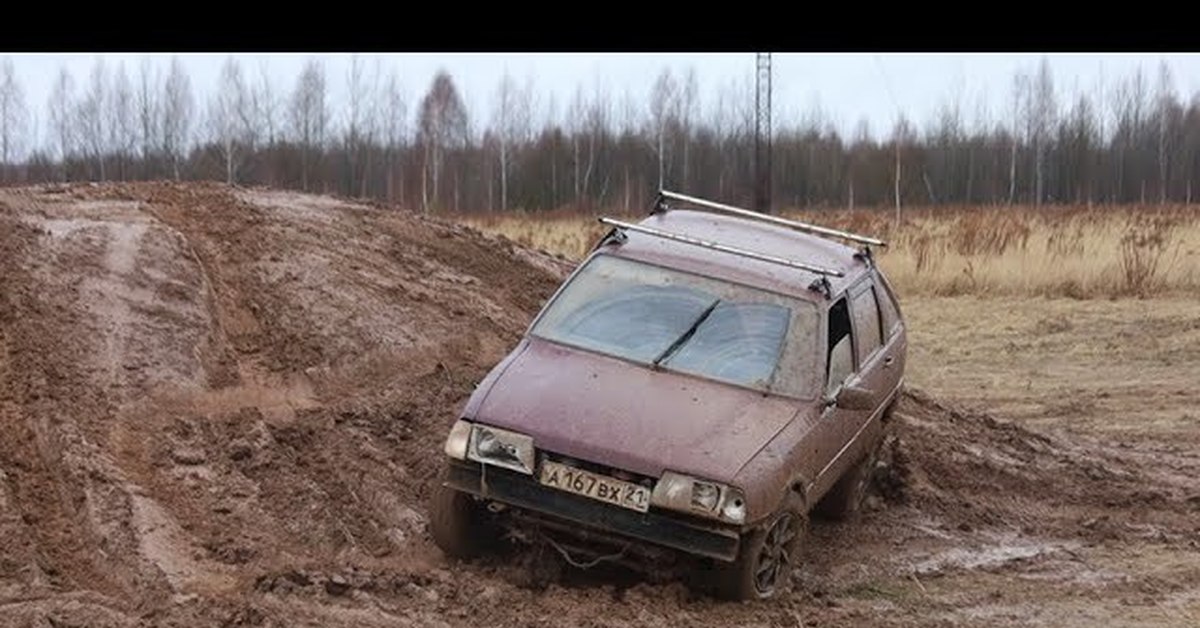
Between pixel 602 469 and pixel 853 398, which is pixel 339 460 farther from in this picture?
pixel 853 398

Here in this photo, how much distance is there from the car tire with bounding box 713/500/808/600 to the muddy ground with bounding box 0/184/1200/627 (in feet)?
0.33

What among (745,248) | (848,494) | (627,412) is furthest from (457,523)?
(848,494)

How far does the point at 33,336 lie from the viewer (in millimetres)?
8984

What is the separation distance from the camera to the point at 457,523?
7.38 metres

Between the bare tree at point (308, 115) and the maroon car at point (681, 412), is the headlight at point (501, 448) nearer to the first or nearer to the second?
the maroon car at point (681, 412)

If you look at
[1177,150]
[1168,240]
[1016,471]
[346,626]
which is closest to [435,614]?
[346,626]

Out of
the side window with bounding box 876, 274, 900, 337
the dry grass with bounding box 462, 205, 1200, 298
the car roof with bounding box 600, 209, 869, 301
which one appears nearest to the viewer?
the car roof with bounding box 600, 209, 869, 301

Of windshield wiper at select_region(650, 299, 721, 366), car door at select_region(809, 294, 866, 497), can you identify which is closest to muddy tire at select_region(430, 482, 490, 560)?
windshield wiper at select_region(650, 299, 721, 366)

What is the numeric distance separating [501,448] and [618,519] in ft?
2.09

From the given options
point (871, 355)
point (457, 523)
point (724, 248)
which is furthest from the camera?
point (871, 355)

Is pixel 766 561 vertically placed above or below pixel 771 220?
below

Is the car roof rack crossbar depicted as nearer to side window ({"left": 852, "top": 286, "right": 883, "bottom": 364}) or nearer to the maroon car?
the maroon car

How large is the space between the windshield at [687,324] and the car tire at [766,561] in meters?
0.71

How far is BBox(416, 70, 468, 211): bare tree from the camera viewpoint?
54719mm
